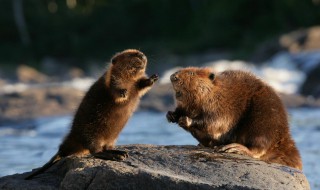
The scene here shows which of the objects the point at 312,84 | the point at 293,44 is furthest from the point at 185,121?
the point at 293,44

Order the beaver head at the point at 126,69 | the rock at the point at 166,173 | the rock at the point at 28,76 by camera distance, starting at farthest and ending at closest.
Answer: the rock at the point at 28,76 → the beaver head at the point at 126,69 → the rock at the point at 166,173

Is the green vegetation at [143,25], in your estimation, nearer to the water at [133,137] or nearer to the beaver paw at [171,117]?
the water at [133,137]

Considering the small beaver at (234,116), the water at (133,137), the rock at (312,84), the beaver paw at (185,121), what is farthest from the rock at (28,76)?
the beaver paw at (185,121)

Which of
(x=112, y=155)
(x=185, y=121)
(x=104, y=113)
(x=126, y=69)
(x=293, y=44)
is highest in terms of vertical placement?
(x=293, y=44)

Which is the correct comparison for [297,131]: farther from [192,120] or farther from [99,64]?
[99,64]

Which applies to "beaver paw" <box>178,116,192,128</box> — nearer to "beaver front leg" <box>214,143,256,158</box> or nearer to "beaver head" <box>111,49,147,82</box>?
"beaver front leg" <box>214,143,256,158</box>

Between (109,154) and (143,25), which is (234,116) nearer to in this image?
(109,154)

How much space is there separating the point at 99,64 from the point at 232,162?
34901 mm

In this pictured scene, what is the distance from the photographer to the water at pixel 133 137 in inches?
420

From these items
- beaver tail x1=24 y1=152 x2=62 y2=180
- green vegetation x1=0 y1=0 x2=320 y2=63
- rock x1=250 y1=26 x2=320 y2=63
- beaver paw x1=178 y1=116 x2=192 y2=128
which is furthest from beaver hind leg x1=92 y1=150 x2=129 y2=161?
green vegetation x1=0 y1=0 x2=320 y2=63

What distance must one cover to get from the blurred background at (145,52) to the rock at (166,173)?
1819mm

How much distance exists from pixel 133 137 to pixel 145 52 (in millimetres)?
26071

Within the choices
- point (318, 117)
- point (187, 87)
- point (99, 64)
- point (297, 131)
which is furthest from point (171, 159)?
point (99, 64)

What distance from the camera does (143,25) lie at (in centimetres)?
5091
